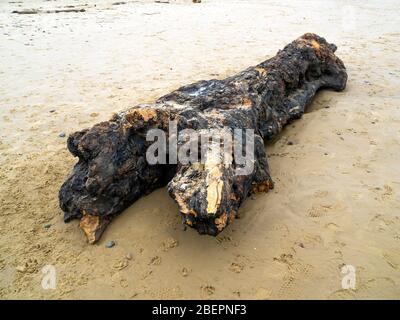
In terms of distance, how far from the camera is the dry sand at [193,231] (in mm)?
2475

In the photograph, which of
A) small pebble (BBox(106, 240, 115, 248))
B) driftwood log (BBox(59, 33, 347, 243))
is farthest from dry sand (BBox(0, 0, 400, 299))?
driftwood log (BBox(59, 33, 347, 243))

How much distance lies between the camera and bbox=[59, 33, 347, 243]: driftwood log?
2.38m

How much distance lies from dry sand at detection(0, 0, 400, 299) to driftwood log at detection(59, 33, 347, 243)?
0.17 meters

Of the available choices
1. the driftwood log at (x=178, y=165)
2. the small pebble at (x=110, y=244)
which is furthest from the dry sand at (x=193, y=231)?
the driftwood log at (x=178, y=165)

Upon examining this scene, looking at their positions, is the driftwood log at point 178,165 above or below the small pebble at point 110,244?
above

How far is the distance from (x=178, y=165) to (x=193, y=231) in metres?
0.53

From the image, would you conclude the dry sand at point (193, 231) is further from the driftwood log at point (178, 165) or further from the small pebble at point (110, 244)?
the driftwood log at point (178, 165)

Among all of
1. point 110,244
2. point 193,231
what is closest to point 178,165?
point 193,231

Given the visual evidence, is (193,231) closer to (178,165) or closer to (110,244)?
(178,165)

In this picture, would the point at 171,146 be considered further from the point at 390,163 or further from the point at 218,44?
the point at 218,44

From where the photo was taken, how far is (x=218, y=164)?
2.51 meters

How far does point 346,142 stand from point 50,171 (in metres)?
3.27

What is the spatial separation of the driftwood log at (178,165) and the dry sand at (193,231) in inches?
6.7
